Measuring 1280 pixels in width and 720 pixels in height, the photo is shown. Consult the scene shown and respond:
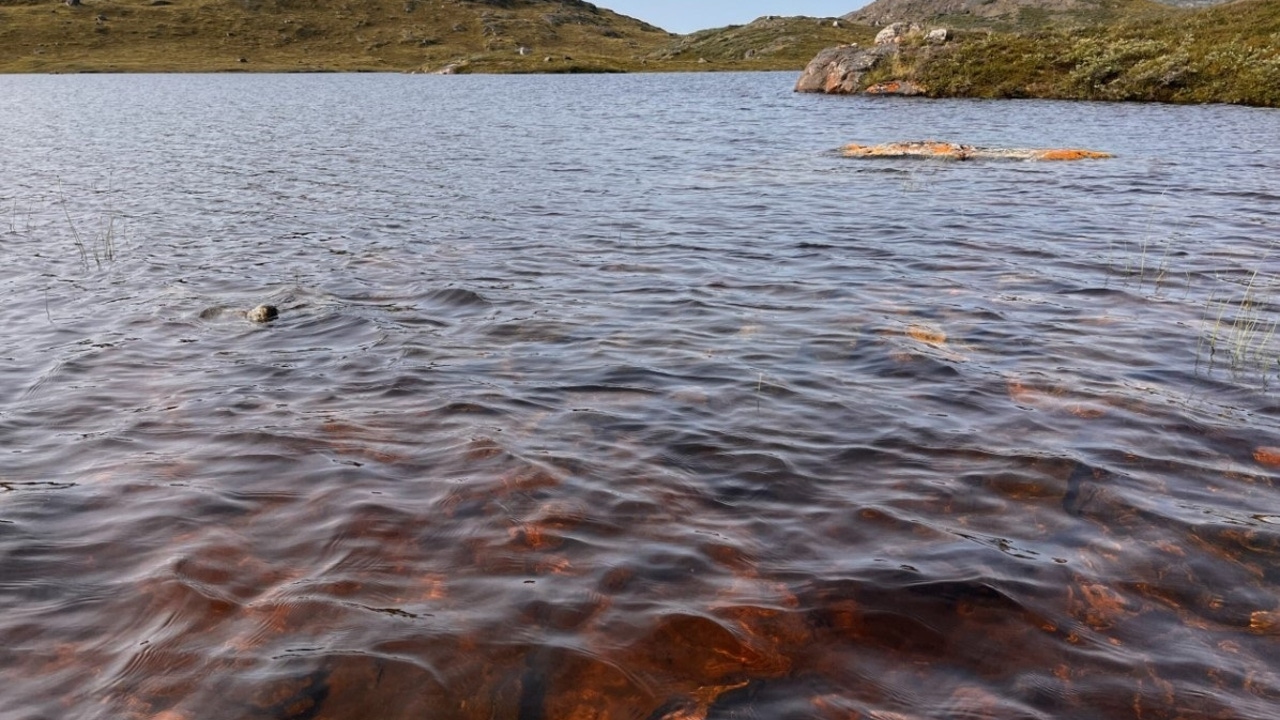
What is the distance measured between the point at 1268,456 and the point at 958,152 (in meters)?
Result: 22.4

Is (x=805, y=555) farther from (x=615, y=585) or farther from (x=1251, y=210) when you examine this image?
(x=1251, y=210)

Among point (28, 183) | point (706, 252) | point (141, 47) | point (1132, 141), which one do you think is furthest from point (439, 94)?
point (141, 47)

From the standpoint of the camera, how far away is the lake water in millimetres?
4664

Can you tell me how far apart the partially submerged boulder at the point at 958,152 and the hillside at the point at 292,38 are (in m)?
99.6

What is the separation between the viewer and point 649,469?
23.3ft

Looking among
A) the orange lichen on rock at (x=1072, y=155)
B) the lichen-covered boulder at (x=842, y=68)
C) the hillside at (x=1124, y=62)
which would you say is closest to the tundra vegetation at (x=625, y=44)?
the hillside at (x=1124, y=62)

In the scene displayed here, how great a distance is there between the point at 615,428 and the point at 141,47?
166 meters

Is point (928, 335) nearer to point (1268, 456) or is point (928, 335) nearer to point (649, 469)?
point (1268, 456)

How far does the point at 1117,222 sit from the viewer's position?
55.3 feet

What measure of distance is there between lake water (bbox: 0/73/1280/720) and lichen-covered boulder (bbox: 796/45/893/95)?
159 feet

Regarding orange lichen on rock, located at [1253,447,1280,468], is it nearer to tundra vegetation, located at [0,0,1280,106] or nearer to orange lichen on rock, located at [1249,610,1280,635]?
orange lichen on rock, located at [1249,610,1280,635]

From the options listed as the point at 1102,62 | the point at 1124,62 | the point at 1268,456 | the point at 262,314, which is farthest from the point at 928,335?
the point at 1124,62

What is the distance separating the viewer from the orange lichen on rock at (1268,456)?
6.84 m

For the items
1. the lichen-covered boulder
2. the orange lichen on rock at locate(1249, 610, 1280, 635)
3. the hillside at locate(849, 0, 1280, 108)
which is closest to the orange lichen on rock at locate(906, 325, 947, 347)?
the orange lichen on rock at locate(1249, 610, 1280, 635)
